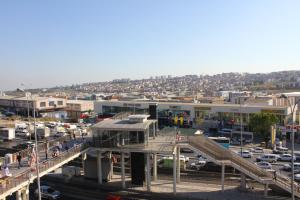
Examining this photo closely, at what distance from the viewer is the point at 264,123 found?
171 ft

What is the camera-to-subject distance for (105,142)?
1266 inches

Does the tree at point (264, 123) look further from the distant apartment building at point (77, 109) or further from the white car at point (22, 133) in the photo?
the distant apartment building at point (77, 109)

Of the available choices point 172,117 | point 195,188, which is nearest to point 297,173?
point 195,188

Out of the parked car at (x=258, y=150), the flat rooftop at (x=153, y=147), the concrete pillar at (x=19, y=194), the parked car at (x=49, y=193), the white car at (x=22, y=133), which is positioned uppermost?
the flat rooftop at (x=153, y=147)

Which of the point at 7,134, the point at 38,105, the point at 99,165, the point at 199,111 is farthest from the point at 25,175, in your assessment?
the point at 38,105

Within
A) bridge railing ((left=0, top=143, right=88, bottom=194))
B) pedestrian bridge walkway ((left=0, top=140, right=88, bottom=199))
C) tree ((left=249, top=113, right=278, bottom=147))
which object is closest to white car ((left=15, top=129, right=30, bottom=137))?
bridge railing ((left=0, top=143, right=88, bottom=194))

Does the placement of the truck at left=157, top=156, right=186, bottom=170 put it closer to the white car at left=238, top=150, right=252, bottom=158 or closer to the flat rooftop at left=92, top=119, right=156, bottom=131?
the flat rooftop at left=92, top=119, right=156, bottom=131

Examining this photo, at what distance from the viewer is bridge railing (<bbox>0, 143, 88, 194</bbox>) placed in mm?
21125

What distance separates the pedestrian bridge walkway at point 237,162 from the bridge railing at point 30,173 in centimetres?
1058

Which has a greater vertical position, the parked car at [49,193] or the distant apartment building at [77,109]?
the distant apartment building at [77,109]

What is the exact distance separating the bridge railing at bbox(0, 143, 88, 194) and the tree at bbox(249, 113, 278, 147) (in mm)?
33014

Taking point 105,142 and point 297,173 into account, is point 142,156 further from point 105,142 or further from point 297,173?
point 297,173

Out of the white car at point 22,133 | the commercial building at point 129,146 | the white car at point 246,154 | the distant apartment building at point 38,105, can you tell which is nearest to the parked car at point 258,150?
the white car at point 246,154

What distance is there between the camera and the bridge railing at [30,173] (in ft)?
69.3
